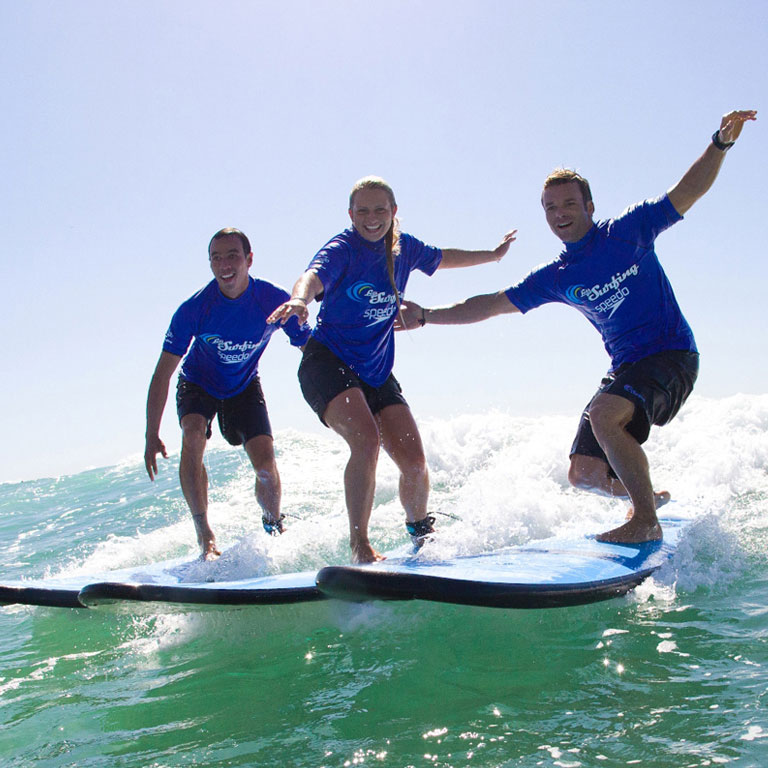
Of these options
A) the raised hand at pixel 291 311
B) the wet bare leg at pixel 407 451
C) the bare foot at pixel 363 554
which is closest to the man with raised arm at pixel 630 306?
the wet bare leg at pixel 407 451

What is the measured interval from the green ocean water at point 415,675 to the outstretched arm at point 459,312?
126 centimetres

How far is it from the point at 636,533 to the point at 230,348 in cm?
283

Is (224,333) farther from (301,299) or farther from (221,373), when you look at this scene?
(301,299)

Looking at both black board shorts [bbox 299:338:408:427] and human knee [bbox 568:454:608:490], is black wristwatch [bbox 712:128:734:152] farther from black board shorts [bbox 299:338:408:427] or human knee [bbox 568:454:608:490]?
black board shorts [bbox 299:338:408:427]

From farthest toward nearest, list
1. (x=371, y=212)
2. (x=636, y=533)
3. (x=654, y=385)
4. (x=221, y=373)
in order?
(x=221, y=373) < (x=371, y=212) < (x=636, y=533) < (x=654, y=385)

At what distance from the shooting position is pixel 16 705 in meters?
3.06

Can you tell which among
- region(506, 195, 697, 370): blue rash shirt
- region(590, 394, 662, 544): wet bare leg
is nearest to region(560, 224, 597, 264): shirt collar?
region(506, 195, 697, 370): blue rash shirt

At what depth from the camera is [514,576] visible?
2.93 m

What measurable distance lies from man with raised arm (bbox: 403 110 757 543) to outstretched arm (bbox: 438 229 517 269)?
561mm

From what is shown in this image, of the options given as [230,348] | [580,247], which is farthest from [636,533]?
[230,348]

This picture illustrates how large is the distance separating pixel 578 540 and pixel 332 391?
162cm

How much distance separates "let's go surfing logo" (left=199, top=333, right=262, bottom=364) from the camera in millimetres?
4961

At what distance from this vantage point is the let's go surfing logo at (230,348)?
4961mm

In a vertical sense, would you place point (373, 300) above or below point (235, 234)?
below
